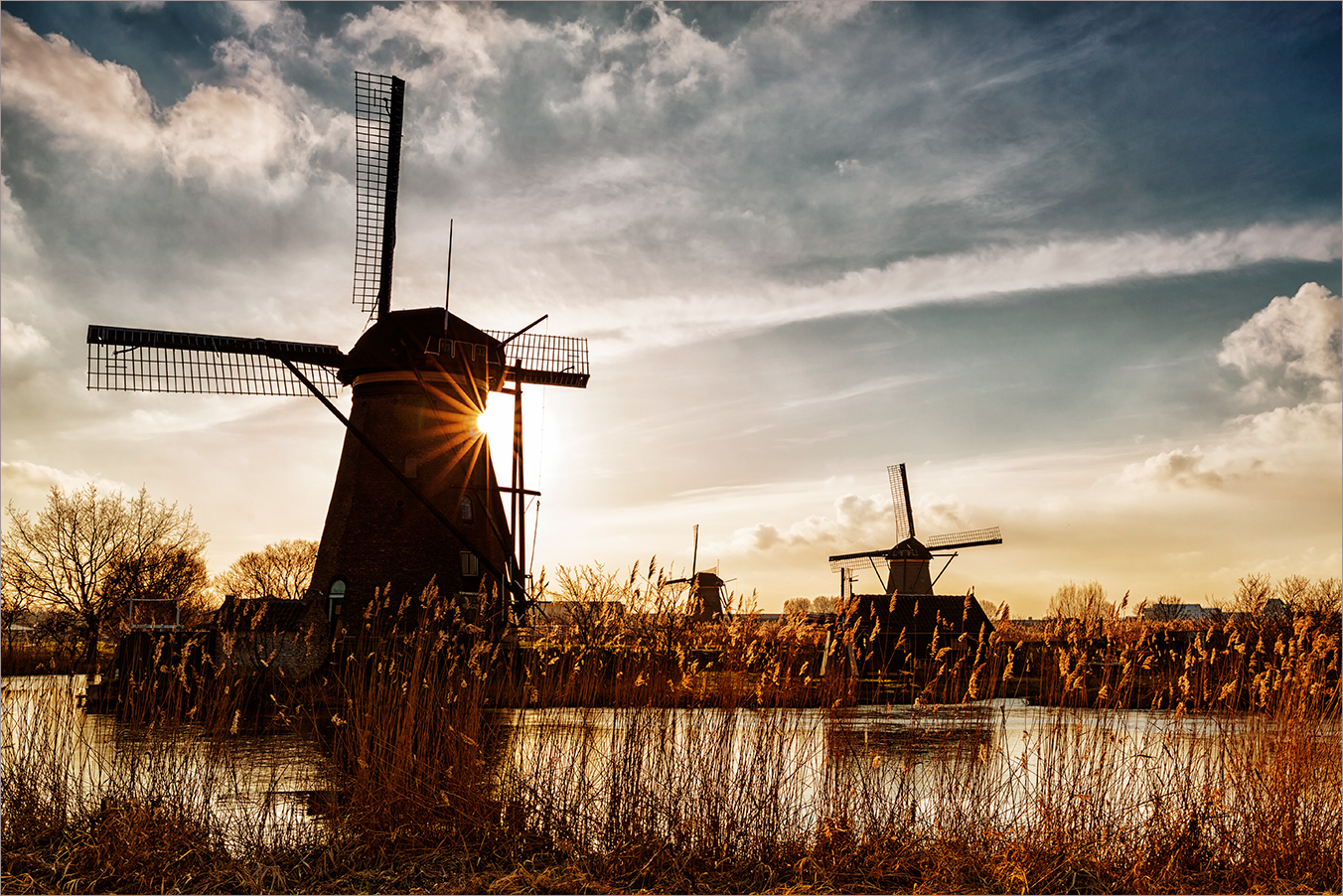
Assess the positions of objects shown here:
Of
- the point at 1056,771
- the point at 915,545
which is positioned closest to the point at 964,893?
the point at 1056,771

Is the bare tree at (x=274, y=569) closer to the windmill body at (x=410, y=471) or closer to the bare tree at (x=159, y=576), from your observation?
the bare tree at (x=159, y=576)

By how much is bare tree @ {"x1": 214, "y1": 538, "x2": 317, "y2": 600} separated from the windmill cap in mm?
39034

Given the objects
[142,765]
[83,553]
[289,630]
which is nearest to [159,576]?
[83,553]

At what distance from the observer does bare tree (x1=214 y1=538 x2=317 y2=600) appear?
2293 inches

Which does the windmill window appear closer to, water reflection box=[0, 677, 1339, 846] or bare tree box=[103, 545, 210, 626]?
bare tree box=[103, 545, 210, 626]

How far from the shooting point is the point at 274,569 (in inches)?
2361

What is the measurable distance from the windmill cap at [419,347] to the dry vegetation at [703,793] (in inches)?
631

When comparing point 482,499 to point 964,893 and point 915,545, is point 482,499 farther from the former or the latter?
point 915,545

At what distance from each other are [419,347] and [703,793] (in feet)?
59.0

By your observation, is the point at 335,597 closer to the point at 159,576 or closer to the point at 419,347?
the point at 419,347

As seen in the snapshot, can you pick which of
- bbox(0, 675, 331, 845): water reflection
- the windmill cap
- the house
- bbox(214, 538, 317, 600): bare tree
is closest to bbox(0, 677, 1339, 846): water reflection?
bbox(0, 675, 331, 845): water reflection

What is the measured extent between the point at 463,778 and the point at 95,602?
117ft

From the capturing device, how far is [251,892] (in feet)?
17.0

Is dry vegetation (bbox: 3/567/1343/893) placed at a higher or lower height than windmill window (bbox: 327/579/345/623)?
lower
